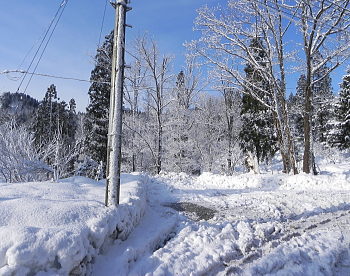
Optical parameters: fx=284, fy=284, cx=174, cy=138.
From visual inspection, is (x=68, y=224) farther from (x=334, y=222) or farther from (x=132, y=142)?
(x=132, y=142)

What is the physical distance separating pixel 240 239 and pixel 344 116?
31.4 metres

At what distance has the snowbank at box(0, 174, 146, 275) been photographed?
3213 mm

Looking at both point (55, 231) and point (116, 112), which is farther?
point (116, 112)

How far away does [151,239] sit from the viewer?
5.03 metres

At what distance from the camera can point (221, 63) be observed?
51.6 ft

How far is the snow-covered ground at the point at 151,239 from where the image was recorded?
345 centimetres

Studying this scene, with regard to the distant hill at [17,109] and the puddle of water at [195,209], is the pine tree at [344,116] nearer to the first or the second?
the puddle of water at [195,209]

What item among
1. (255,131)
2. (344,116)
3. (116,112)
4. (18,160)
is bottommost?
(18,160)

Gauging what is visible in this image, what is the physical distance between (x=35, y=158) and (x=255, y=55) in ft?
40.4

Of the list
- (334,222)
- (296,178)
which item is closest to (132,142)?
(296,178)

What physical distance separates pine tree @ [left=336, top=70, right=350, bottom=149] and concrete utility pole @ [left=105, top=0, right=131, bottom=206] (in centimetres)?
3148

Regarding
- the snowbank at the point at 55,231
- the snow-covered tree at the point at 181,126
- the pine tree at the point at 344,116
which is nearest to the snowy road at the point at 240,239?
the snowbank at the point at 55,231

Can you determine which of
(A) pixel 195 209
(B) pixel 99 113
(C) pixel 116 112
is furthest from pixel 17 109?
(C) pixel 116 112

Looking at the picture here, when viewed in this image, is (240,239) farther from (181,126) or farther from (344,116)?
(344,116)
